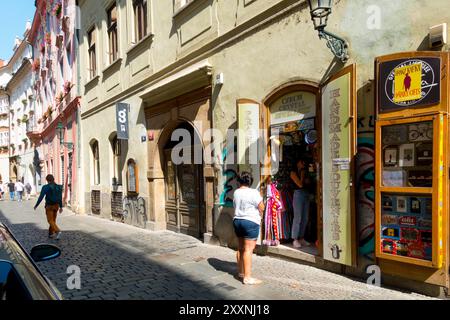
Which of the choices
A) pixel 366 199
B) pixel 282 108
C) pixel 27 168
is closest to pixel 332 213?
pixel 366 199

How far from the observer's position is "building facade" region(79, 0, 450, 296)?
4.68 metres

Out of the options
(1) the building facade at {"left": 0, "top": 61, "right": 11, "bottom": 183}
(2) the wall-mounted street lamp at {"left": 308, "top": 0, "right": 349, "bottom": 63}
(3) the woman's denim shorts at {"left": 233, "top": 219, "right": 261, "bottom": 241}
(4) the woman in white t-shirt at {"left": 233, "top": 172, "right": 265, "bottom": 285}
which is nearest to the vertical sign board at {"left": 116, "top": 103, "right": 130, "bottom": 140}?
(4) the woman in white t-shirt at {"left": 233, "top": 172, "right": 265, "bottom": 285}

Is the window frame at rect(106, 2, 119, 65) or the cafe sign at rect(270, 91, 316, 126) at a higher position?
the window frame at rect(106, 2, 119, 65)

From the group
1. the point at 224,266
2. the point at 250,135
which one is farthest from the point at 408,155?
the point at 224,266

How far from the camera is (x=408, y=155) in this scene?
421 cm

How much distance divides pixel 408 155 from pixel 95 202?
12901 mm

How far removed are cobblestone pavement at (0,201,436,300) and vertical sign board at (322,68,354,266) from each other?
19.2 inches

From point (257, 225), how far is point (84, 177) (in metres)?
12.8

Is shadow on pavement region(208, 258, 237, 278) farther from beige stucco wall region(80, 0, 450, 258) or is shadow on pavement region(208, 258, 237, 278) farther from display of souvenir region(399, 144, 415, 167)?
display of souvenir region(399, 144, 415, 167)

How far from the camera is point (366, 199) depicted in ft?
15.5

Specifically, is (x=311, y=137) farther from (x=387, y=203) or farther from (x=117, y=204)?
(x=117, y=204)

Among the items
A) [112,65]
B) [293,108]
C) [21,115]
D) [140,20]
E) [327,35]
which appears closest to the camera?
[327,35]

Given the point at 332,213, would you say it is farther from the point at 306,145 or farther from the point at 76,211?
the point at 76,211

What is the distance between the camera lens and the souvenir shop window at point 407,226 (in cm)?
404
